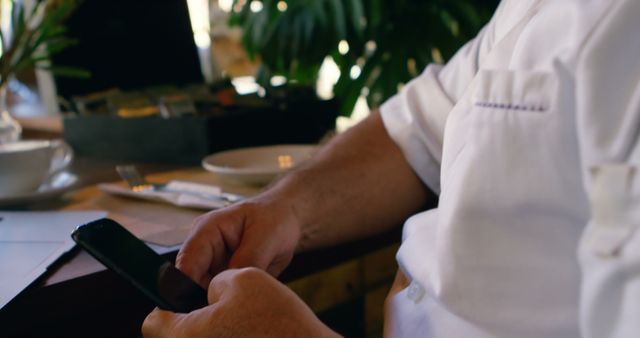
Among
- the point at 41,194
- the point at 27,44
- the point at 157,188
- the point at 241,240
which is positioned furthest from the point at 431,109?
the point at 27,44

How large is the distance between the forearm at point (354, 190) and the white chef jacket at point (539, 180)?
0.27 m

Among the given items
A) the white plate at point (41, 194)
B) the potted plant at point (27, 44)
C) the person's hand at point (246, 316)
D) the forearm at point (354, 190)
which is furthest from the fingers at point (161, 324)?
the potted plant at point (27, 44)

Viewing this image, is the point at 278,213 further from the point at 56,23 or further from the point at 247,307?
the point at 56,23

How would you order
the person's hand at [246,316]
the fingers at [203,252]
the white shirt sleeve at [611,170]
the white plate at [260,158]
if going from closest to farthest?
1. the white shirt sleeve at [611,170]
2. the person's hand at [246,316]
3. the fingers at [203,252]
4. the white plate at [260,158]

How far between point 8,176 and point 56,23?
0.47 metres

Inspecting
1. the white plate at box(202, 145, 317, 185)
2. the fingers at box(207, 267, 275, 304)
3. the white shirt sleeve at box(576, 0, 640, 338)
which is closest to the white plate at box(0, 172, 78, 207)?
the white plate at box(202, 145, 317, 185)

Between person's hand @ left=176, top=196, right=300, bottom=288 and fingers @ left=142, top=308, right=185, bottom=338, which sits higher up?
fingers @ left=142, top=308, right=185, bottom=338

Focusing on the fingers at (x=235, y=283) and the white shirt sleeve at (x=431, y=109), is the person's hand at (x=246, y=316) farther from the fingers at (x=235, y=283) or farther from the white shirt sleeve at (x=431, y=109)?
the white shirt sleeve at (x=431, y=109)

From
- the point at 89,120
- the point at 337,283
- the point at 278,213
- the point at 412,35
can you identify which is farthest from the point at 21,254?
the point at 412,35

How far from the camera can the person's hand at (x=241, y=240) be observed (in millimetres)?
633

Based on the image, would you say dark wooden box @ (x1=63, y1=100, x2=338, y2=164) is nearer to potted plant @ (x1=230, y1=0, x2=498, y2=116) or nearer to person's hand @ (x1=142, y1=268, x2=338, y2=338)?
potted plant @ (x1=230, y1=0, x2=498, y2=116)

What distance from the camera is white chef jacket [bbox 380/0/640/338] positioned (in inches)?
15.5

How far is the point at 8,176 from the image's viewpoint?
84 cm

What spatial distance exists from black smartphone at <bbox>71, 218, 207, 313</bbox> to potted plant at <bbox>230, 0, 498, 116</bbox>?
114cm
